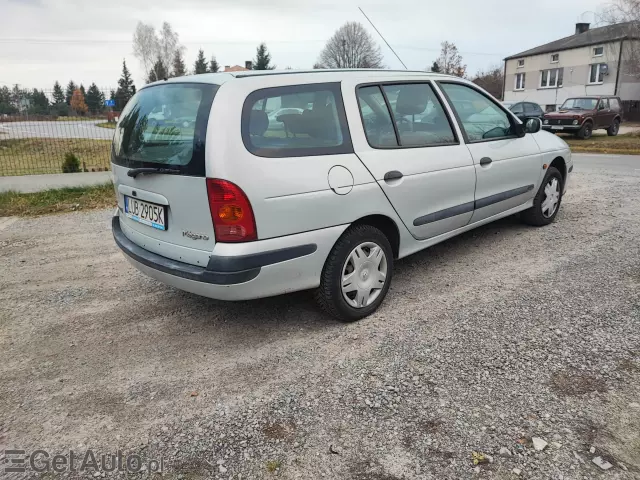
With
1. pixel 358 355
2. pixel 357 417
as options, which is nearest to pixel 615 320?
pixel 358 355

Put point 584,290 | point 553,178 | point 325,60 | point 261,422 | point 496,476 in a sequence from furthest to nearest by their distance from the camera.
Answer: point 325,60, point 553,178, point 584,290, point 261,422, point 496,476

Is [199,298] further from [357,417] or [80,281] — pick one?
[357,417]

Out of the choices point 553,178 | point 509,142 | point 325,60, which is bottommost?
point 553,178

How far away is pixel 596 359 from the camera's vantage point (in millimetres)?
3010

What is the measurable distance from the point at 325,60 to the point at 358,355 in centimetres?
6575

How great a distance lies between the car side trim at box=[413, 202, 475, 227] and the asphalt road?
11.8 metres

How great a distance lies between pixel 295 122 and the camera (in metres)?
3.23

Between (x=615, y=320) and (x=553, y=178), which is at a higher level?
(x=553, y=178)

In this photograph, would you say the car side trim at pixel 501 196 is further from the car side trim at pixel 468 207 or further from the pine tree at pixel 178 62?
the pine tree at pixel 178 62

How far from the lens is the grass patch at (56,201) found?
7.50 m

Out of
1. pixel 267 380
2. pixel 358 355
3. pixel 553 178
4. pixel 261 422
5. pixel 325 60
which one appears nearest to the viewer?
pixel 261 422

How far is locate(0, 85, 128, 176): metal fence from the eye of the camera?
1281 centimetres

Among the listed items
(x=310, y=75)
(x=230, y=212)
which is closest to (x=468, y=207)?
(x=310, y=75)

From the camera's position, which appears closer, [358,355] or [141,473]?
[141,473]
